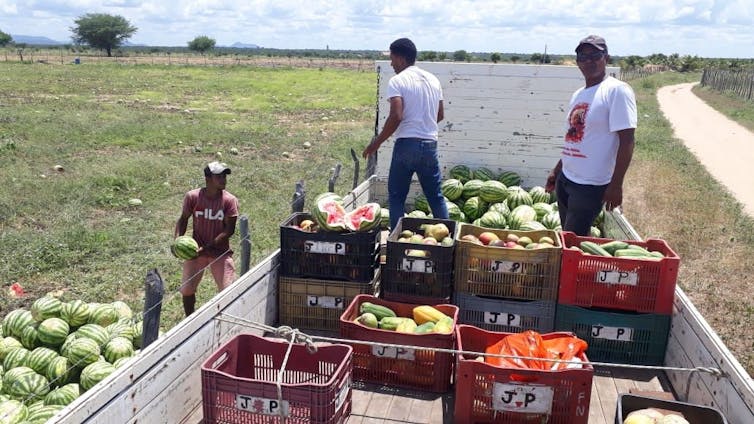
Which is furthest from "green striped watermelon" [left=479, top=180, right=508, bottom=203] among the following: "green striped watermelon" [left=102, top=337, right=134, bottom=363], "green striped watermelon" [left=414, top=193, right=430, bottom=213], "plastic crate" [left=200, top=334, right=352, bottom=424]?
"green striped watermelon" [left=102, top=337, right=134, bottom=363]

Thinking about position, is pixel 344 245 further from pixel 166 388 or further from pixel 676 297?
pixel 676 297

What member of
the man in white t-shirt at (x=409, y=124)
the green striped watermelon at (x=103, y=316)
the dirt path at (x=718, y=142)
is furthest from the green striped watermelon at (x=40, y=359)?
the dirt path at (x=718, y=142)

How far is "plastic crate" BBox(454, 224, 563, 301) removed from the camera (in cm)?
448

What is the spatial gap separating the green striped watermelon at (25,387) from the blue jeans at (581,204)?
13.9ft

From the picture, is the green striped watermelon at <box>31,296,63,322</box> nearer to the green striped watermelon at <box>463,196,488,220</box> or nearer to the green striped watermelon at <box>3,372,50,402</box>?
the green striped watermelon at <box>3,372,50,402</box>

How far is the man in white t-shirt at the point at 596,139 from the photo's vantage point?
4.73 meters

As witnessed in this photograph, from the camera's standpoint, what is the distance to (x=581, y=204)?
17.1 ft

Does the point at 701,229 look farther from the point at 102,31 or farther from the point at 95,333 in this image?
the point at 102,31

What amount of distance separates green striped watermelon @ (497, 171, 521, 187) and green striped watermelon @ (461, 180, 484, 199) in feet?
1.79

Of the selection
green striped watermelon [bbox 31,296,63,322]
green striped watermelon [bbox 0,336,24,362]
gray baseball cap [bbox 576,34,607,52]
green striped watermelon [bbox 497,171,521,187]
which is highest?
gray baseball cap [bbox 576,34,607,52]

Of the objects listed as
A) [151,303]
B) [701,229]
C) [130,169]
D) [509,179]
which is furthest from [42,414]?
[701,229]

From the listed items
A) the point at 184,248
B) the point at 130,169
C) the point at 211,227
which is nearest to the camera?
the point at 184,248

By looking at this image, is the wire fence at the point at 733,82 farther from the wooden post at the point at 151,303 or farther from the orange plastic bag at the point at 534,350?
the wooden post at the point at 151,303

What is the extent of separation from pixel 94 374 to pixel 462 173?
5460 millimetres
